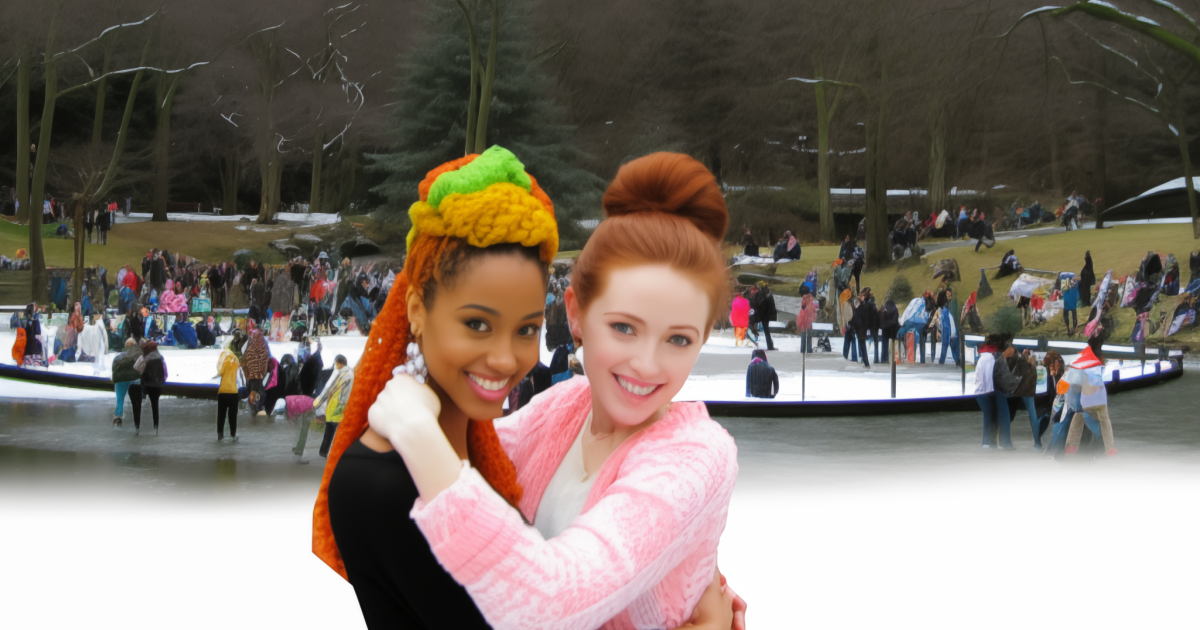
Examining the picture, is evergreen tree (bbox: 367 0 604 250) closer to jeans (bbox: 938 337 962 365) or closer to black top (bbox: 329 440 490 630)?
jeans (bbox: 938 337 962 365)

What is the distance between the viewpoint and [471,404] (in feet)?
5.03

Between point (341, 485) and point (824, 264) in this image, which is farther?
point (824, 264)

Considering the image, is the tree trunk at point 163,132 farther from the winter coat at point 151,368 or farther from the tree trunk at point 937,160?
the tree trunk at point 937,160

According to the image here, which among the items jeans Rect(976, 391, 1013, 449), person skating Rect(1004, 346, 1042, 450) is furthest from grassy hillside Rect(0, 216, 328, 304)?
person skating Rect(1004, 346, 1042, 450)

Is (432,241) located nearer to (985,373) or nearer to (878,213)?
(985,373)

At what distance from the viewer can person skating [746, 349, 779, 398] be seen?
1204 centimetres

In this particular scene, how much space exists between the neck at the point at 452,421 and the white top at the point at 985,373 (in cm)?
1099

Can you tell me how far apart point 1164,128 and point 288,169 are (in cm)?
1151

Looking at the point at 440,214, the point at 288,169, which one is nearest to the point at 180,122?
the point at 288,169

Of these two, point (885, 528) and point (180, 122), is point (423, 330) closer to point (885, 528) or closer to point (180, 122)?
point (885, 528)

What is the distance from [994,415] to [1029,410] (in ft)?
1.33

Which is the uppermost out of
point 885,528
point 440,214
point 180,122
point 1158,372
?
point 180,122

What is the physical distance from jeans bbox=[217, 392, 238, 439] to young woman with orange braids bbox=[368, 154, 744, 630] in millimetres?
9584

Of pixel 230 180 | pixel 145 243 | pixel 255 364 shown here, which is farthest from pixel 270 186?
pixel 255 364
